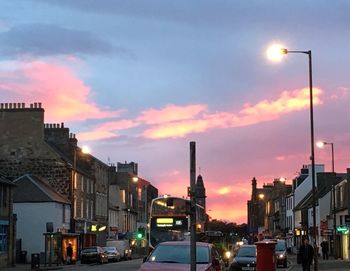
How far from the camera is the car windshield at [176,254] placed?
17203 millimetres

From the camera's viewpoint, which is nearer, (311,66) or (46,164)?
(311,66)

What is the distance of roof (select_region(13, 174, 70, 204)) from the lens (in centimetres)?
6506

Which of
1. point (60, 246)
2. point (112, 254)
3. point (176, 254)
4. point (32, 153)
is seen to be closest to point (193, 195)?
point (176, 254)

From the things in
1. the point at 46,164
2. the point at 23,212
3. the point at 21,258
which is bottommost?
the point at 21,258

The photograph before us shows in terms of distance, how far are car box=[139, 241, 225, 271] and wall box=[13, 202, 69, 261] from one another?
47860mm

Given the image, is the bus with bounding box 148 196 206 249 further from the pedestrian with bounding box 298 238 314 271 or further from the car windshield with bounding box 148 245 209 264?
the car windshield with bounding box 148 245 209 264

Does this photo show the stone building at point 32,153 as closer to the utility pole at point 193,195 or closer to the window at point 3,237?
the window at point 3,237

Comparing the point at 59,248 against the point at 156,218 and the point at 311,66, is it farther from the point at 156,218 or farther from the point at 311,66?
the point at 311,66

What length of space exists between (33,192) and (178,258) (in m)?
50.5

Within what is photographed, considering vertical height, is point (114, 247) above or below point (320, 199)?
below

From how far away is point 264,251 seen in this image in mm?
27688

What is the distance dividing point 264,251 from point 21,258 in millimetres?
39074

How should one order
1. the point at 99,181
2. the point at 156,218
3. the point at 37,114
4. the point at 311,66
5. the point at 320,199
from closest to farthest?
the point at 311,66
the point at 156,218
the point at 37,114
the point at 320,199
the point at 99,181

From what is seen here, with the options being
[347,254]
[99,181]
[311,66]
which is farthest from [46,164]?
[311,66]
